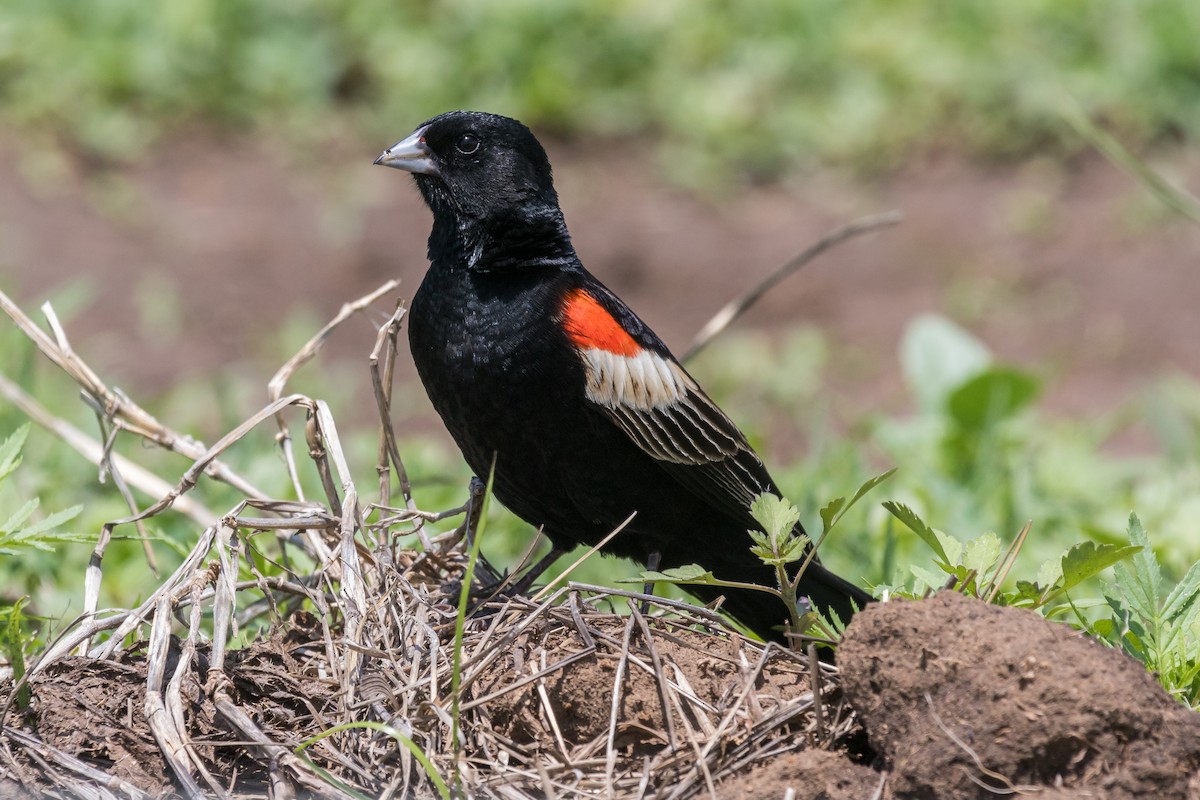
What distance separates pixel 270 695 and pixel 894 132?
700cm

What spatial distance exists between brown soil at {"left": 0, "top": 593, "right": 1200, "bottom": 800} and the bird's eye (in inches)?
56.0

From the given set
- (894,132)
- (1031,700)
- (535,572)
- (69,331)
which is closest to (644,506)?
(535,572)

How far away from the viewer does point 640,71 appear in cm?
909

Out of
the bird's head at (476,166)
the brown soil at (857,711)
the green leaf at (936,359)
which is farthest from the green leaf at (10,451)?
the green leaf at (936,359)

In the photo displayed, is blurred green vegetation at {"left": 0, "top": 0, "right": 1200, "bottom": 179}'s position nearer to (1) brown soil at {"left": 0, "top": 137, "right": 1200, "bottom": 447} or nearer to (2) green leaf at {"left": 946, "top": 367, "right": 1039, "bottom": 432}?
(1) brown soil at {"left": 0, "top": 137, "right": 1200, "bottom": 447}

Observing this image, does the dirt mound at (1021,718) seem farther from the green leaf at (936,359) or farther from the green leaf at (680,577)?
the green leaf at (936,359)

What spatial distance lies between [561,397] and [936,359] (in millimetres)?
2689

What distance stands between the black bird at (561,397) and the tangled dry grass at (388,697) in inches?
16.0

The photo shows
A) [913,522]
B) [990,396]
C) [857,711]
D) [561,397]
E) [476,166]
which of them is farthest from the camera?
[990,396]

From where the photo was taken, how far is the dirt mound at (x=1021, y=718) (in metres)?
1.92

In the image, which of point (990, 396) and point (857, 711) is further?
point (990, 396)

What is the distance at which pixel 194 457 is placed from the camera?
296 cm

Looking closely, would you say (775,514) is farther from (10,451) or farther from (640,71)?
(640,71)

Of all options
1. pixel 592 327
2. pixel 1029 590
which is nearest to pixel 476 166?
pixel 592 327
